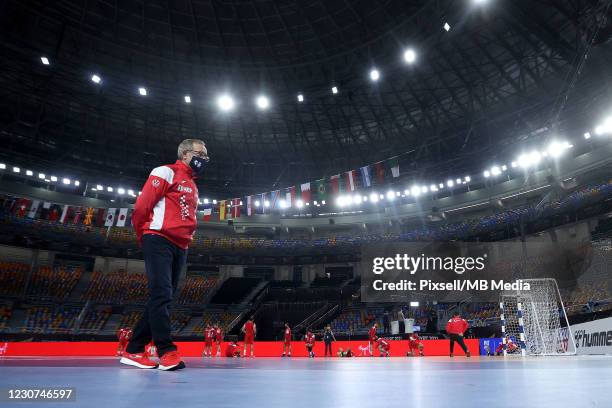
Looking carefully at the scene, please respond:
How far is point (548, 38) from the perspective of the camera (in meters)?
20.9

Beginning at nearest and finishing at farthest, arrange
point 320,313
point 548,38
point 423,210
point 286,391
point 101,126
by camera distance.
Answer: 1. point 286,391
2. point 548,38
3. point 101,126
4. point 320,313
5. point 423,210

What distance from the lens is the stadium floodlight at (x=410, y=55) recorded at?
849 inches

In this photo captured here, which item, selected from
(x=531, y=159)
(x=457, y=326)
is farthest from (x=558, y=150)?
(x=457, y=326)

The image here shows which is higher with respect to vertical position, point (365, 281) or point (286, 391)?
point (365, 281)

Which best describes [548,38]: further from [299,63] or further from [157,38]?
[157,38]

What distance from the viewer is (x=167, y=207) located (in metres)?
4.70

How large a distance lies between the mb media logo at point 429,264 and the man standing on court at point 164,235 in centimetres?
2160

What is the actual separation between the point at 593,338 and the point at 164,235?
1971 cm

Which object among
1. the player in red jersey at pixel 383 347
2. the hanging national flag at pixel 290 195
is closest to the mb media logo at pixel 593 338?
the player in red jersey at pixel 383 347

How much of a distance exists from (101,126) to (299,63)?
54.4ft

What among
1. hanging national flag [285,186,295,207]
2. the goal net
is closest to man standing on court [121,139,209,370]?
the goal net

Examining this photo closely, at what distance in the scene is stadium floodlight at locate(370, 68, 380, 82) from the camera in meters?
23.4

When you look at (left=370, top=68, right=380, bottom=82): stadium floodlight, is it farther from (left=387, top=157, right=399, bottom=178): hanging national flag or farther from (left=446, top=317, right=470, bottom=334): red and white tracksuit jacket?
(left=446, top=317, right=470, bottom=334): red and white tracksuit jacket

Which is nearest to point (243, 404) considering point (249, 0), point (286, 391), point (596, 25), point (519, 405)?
point (286, 391)
